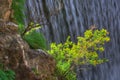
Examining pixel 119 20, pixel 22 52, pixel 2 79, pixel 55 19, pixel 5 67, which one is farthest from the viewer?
pixel 119 20

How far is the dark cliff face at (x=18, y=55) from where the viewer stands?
200 inches

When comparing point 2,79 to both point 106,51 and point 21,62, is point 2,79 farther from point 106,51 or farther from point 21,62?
point 106,51

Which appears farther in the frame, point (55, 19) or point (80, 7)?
point (80, 7)

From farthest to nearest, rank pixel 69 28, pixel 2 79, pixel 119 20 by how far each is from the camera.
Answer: pixel 119 20 → pixel 69 28 → pixel 2 79

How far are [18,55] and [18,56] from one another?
24mm

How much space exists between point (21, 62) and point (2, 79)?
2.70 ft

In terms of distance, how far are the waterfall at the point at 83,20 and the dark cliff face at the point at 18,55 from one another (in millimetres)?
3037

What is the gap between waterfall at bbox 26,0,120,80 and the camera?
10117mm

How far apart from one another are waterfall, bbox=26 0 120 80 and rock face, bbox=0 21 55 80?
3140mm

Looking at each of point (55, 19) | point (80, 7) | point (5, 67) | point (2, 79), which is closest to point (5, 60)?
point (5, 67)

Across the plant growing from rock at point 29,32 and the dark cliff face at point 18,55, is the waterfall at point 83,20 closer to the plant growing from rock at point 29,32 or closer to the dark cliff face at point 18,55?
the plant growing from rock at point 29,32

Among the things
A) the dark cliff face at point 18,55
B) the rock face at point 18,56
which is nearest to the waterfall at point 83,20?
the dark cliff face at point 18,55

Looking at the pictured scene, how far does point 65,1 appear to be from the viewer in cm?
1138

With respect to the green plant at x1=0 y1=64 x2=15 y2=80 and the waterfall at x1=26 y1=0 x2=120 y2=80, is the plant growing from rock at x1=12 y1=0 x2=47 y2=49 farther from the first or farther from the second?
the waterfall at x1=26 y1=0 x2=120 y2=80
